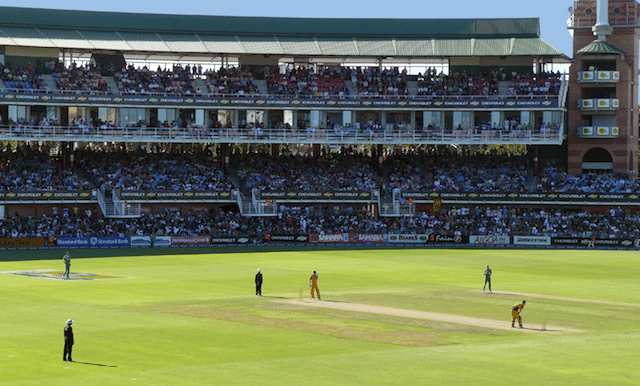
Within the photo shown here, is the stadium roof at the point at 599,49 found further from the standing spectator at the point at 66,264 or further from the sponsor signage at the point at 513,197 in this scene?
the standing spectator at the point at 66,264

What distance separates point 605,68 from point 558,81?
18.4ft

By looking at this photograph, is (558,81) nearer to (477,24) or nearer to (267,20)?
(477,24)

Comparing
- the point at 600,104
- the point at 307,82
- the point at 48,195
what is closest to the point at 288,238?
the point at 307,82

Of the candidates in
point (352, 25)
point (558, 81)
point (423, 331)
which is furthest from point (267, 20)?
point (423, 331)

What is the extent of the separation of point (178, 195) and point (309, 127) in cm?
1399

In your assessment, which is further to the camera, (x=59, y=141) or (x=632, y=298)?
(x=59, y=141)

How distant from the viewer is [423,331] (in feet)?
97.2

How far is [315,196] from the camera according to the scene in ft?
237

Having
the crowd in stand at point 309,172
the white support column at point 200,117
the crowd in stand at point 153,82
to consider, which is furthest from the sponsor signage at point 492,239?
the crowd in stand at point 153,82

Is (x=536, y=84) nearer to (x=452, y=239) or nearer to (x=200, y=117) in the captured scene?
(x=452, y=239)

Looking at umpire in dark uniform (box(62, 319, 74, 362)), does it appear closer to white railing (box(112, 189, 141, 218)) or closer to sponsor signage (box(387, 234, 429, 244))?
white railing (box(112, 189, 141, 218))

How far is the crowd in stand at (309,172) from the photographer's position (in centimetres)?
7381

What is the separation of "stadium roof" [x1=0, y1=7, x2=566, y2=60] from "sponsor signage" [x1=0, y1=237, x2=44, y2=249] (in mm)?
19475

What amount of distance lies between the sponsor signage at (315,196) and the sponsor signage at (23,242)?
17.4 m
